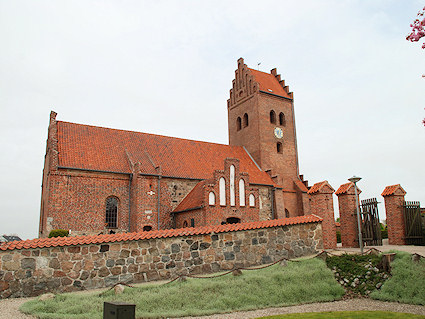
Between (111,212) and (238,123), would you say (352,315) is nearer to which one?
(111,212)

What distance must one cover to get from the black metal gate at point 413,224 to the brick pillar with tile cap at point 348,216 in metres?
2.09

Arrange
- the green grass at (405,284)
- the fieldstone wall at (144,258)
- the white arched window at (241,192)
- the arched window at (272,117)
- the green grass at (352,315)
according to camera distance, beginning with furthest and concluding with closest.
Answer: the arched window at (272,117) → the white arched window at (241,192) → the fieldstone wall at (144,258) → the green grass at (405,284) → the green grass at (352,315)

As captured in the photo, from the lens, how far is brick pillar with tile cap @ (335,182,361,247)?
658 inches

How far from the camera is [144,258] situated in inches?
451

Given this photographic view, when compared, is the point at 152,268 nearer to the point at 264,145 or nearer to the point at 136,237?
the point at 136,237

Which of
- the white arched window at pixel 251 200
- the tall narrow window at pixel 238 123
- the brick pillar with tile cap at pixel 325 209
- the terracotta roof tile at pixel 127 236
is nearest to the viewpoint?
the terracotta roof tile at pixel 127 236

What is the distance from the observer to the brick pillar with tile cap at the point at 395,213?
1627 cm

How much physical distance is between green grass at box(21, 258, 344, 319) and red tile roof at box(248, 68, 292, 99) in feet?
81.0

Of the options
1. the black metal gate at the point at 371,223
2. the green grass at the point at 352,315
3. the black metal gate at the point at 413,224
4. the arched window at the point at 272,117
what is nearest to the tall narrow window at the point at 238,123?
the arched window at the point at 272,117

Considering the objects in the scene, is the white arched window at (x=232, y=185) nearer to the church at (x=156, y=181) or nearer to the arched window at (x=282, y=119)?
the church at (x=156, y=181)

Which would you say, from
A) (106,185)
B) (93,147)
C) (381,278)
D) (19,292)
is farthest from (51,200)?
(381,278)

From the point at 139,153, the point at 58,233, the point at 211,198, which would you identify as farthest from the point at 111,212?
the point at 211,198

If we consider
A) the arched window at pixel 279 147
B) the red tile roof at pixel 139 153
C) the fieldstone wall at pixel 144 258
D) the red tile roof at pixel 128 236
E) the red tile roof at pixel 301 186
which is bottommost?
the fieldstone wall at pixel 144 258

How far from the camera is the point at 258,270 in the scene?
38.3 ft
